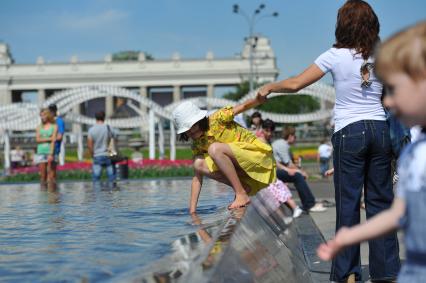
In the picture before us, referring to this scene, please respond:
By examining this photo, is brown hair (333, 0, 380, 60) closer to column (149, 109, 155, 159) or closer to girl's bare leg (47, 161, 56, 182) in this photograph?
girl's bare leg (47, 161, 56, 182)

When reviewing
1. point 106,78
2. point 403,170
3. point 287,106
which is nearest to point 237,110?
point 403,170

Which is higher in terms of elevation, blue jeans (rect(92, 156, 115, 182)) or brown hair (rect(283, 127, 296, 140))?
brown hair (rect(283, 127, 296, 140))

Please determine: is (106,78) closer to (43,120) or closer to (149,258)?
(43,120)

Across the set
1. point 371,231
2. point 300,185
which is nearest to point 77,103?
point 300,185

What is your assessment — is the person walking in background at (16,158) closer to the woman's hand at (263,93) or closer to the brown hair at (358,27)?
the woman's hand at (263,93)

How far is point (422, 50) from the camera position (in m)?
1.76

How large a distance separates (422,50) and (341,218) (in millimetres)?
2339

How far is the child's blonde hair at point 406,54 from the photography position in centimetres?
175

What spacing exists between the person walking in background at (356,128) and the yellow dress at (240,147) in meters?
0.93

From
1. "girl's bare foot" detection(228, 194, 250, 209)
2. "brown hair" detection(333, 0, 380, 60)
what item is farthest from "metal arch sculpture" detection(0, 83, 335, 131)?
"brown hair" detection(333, 0, 380, 60)

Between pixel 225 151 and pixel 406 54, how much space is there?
10.0 ft

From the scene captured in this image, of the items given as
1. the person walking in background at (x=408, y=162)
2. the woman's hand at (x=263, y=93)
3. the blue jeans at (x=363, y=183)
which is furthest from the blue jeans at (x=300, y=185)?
the person walking in background at (x=408, y=162)

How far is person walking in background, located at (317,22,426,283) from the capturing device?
5.77 ft

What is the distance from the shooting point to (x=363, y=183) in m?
4.06
